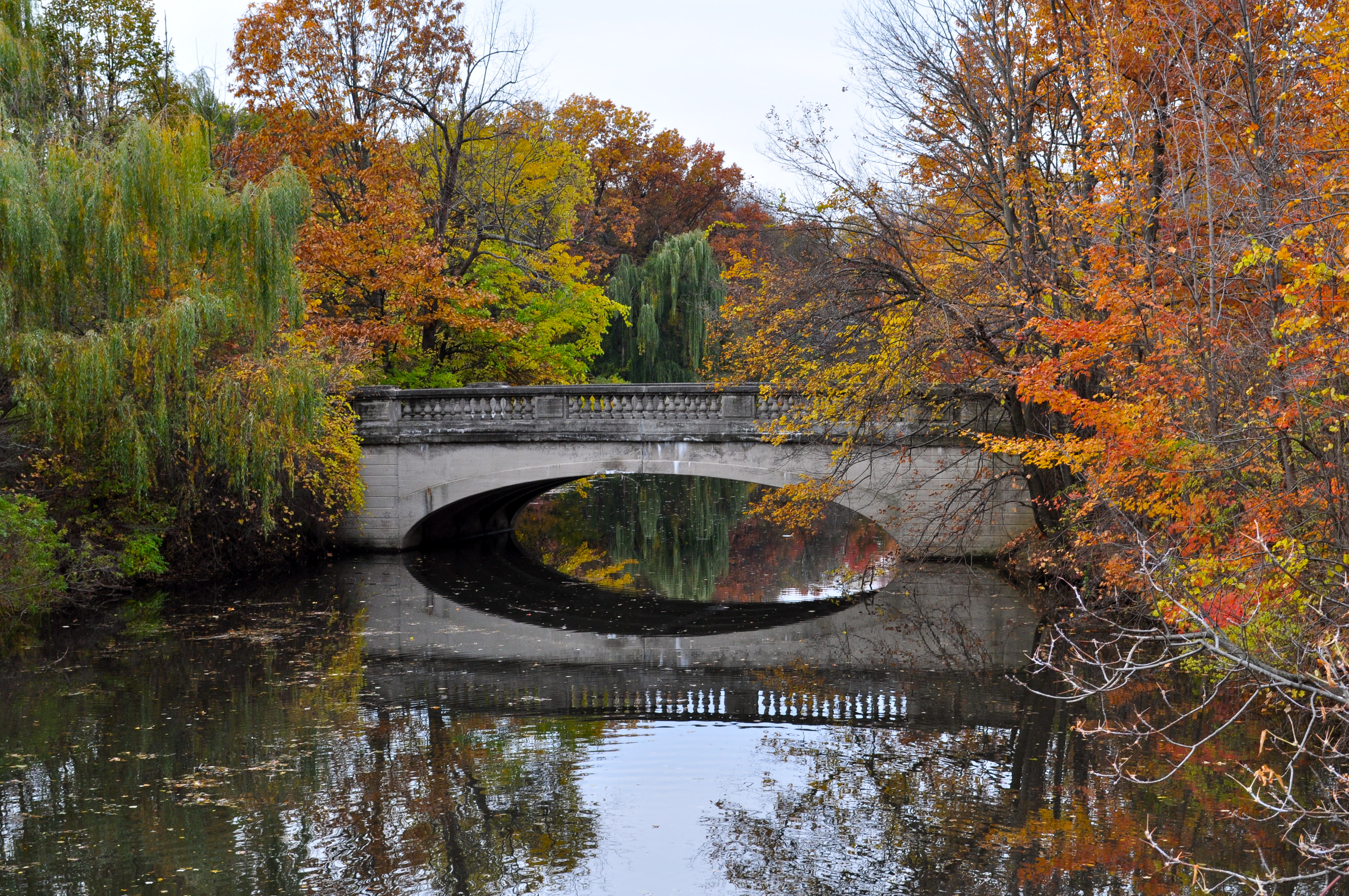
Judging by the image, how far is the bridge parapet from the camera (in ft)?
55.5

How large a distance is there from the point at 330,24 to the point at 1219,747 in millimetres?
18385

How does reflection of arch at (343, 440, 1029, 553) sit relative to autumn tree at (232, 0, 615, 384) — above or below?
below

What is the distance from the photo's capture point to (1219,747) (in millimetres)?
8500

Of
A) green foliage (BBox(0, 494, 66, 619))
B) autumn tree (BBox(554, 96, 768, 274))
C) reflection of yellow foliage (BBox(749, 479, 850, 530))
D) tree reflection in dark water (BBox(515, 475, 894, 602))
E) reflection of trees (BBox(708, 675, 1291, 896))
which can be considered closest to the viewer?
reflection of trees (BBox(708, 675, 1291, 896))

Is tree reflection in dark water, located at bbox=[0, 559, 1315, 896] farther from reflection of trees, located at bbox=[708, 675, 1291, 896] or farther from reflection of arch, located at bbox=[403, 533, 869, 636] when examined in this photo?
reflection of arch, located at bbox=[403, 533, 869, 636]

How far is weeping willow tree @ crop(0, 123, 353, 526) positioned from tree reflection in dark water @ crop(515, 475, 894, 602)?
6.37 m

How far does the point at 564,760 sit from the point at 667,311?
19729mm

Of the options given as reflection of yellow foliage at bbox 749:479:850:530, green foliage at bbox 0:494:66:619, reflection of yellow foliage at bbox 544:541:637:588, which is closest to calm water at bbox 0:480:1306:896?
green foliage at bbox 0:494:66:619

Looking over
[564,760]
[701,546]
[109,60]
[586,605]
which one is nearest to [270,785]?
[564,760]

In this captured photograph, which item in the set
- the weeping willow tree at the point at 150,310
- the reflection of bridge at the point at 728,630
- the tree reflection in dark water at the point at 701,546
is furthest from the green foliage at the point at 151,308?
the tree reflection in dark water at the point at 701,546

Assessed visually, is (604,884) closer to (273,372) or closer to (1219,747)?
(1219,747)

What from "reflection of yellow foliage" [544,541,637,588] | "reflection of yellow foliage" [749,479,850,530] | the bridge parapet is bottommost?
"reflection of yellow foliage" [544,541,637,588]

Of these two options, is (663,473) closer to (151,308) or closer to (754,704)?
(754,704)

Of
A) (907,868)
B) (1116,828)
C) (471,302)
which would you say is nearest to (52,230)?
(471,302)
